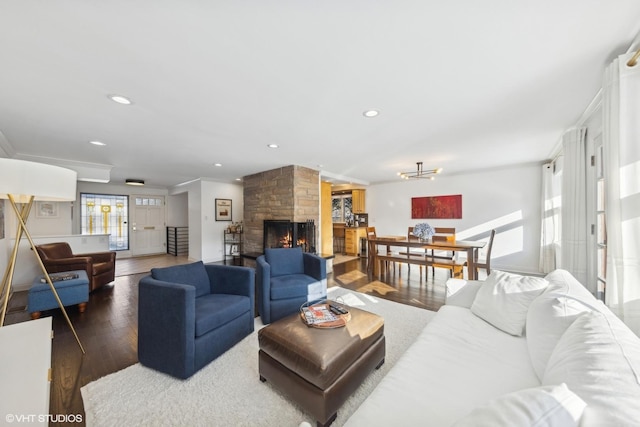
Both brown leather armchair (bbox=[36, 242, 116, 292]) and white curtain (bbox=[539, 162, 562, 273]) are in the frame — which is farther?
white curtain (bbox=[539, 162, 562, 273])

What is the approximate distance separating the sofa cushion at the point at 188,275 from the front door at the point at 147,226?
6564 mm

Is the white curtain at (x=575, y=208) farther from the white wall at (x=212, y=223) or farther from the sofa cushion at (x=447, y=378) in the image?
the white wall at (x=212, y=223)

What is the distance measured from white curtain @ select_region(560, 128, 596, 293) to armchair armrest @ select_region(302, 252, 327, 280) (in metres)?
2.80

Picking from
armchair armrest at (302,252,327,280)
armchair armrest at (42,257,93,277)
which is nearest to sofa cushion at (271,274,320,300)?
armchair armrest at (302,252,327,280)

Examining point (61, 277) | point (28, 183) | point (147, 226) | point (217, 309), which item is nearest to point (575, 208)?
point (217, 309)

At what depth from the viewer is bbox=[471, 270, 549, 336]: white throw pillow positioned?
156 centimetres

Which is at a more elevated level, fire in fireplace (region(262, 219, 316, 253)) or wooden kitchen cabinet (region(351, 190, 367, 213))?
wooden kitchen cabinet (region(351, 190, 367, 213))

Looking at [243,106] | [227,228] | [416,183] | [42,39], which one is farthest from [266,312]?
[416,183]

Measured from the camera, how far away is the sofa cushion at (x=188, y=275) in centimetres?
214

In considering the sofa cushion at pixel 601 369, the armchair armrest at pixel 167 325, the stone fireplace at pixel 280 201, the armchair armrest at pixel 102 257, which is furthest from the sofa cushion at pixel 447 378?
the armchair armrest at pixel 102 257

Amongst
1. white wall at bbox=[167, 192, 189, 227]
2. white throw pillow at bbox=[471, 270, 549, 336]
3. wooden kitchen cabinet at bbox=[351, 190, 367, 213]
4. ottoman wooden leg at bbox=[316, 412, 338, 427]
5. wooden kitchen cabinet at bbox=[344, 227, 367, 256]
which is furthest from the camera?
white wall at bbox=[167, 192, 189, 227]

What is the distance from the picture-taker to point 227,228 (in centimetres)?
669

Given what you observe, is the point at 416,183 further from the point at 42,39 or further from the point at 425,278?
the point at 42,39

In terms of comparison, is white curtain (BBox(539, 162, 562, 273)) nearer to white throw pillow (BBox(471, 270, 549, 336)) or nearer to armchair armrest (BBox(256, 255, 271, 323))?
white throw pillow (BBox(471, 270, 549, 336))
